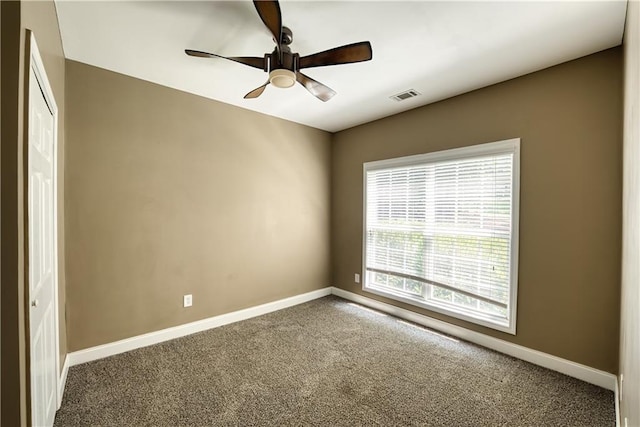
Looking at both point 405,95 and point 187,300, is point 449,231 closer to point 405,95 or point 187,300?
point 405,95

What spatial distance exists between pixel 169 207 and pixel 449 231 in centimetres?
290

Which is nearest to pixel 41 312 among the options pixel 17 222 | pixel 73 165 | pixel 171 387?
pixel 17 222

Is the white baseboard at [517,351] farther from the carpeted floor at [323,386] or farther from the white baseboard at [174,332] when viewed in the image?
the white baseboard at [174,332]

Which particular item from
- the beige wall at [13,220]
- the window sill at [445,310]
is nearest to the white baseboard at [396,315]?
the window sill at [445,310]

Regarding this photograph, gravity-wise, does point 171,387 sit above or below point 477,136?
below

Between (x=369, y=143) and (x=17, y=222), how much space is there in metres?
3.52

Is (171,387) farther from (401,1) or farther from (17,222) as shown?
(401,1)

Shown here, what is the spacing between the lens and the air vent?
9.67 ft

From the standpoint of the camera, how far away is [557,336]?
239cm

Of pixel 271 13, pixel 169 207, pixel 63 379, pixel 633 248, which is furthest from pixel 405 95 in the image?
pixel 63 379

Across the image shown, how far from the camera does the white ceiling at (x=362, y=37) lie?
5.83 ft

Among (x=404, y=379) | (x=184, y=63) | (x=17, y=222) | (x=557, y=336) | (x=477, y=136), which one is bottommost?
(x=404, y=379)

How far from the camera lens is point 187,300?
3049 mm

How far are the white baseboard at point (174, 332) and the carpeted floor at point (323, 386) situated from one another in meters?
0.09
